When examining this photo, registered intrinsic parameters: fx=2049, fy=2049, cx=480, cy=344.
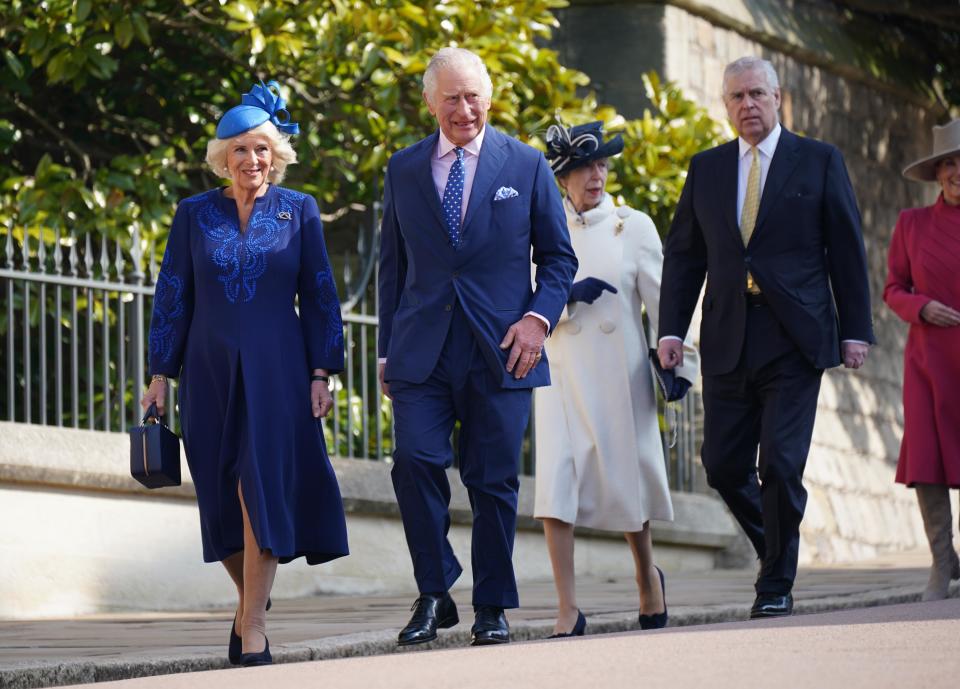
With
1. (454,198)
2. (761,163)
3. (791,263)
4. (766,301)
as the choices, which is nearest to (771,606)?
(766,301)

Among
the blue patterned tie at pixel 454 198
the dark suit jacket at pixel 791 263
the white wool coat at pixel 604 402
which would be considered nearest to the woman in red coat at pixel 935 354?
the dark suit jacket at pixel 791 263

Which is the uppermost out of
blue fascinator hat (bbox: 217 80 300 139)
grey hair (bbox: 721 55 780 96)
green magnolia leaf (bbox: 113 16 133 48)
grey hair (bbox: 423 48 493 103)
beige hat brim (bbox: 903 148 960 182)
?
green magnolia leaf (bbox: 113 16 133 48)

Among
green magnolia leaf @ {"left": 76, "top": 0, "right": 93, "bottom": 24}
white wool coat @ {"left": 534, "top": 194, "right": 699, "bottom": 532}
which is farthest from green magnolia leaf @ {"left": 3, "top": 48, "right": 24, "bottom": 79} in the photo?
white wool coat @ {"left": 534, "top": 194, "right": 699, "bottom": 532}

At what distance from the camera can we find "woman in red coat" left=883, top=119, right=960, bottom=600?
765 cm

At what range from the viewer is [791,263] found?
7.05 m

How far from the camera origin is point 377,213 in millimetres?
10500

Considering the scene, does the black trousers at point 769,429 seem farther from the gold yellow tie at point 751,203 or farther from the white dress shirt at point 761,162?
the white dress shirt at point 761,162

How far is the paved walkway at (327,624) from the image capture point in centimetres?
597

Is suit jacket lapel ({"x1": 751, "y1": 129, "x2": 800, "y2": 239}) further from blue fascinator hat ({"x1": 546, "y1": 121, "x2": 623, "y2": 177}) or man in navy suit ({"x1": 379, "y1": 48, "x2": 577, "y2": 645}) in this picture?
man in navy suit ({"x1": 379, "y1": 48, "x2": 577, "y2": 645})

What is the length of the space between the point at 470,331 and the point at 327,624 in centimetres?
188

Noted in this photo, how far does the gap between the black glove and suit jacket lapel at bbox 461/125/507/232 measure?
0.93 metres

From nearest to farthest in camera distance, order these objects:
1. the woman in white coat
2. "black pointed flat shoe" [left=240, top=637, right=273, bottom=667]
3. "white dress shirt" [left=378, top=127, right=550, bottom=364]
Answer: "black pointed flat shoe" [left=240, top=637, right=273, bottom=667], "white dress shirt" [left=378, top=127, right=550, bottom=364], the woman in white coat

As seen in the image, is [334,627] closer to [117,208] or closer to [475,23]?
[117,208]

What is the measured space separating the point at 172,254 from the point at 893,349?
9344mm
